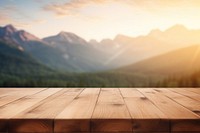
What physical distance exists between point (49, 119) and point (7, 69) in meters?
60.1

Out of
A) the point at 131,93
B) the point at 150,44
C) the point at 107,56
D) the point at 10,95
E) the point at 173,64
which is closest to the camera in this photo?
the point at 10,95

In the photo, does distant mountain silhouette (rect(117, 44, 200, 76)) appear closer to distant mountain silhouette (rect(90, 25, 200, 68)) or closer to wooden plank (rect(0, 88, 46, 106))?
wooden plank (rect(0, 88, 46, 106))

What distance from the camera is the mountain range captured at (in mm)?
37250

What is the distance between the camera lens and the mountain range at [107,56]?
3725 centimetres

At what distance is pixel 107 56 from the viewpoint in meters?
118

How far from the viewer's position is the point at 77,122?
116cm

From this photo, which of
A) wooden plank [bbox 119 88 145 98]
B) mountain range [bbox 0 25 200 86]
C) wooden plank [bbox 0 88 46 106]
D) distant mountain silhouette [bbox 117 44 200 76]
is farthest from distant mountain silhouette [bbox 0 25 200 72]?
wooden plank [bbox 0 88 46 106]

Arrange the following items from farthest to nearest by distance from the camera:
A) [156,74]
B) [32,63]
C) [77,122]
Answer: [32,63] < [156,74] < [77,122]

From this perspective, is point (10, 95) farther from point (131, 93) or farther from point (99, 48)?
point (99, 48)

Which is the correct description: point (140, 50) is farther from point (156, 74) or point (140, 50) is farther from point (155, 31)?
point (156, 74)

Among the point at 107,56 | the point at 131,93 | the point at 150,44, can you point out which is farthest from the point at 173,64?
the point at 107,56

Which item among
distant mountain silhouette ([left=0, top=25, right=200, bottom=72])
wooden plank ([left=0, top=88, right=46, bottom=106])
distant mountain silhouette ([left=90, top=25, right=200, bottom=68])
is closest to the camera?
wooden plank ([left=0, top=88, right=46, bottom=106])

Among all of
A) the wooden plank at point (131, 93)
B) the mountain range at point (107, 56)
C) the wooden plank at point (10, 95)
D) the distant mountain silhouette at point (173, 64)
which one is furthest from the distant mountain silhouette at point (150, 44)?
the wooden plank at point (10, 95)

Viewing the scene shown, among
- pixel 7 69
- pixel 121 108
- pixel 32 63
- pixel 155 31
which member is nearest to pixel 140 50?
pixel 155 31
